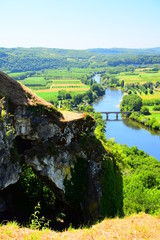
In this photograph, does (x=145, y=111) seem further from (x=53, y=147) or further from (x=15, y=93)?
(x=15, y=93)

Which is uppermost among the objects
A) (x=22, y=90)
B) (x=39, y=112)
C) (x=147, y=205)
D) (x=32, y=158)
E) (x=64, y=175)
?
(x=22, y=90)

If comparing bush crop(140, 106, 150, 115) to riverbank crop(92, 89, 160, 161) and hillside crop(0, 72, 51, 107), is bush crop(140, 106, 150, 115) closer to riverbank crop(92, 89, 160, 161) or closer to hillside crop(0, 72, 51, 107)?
riverbank crop(92, 89, 160, 161)

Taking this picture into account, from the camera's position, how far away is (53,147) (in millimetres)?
15336

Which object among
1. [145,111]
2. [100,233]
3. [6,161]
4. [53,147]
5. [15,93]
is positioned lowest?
[145,111]

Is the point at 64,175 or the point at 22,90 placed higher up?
the point at 22,90

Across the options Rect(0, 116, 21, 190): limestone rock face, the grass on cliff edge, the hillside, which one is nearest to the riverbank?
the hillside

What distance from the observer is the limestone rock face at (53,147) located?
49.3 ft

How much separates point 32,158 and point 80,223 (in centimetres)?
466

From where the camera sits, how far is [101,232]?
32.5 feet

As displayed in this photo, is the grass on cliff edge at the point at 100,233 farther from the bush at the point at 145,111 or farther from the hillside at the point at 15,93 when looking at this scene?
the bush at the point at 145,111

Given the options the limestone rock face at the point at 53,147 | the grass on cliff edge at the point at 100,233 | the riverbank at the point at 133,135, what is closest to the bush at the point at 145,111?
the riverbank at the point at 133,135

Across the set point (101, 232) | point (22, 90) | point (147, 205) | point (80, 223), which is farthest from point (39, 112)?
point (147, 205)

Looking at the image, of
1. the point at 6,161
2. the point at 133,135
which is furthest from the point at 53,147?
the point at 133,135

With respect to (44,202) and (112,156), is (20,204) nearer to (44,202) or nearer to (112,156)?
(44,202)
